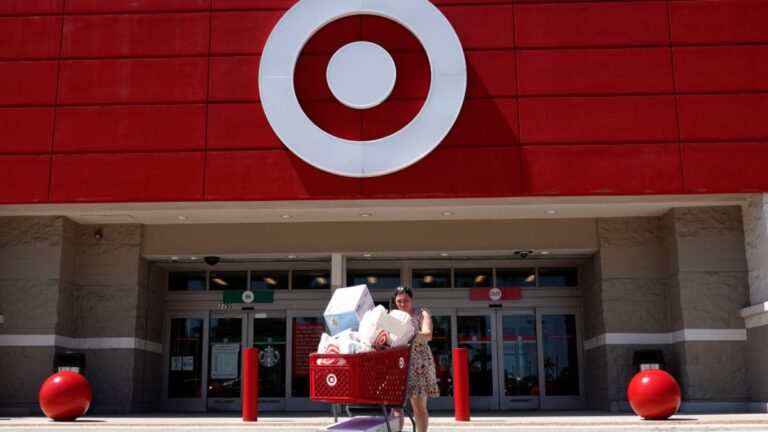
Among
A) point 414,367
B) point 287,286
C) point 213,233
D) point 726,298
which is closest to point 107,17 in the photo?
point 213,233

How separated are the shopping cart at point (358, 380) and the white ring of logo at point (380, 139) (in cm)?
700

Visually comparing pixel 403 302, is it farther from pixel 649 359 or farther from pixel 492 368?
pixel 492 368

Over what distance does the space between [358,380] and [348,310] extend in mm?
712

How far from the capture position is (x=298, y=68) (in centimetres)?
1297

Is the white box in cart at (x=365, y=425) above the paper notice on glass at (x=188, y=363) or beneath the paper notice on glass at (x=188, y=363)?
beneath

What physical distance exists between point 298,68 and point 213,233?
379 centimetres

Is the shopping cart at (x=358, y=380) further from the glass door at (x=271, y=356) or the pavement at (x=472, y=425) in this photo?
the glass door at (x=271, y=356)

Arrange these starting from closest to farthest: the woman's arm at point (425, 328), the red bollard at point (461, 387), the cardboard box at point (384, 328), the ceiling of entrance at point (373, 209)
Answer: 1. the cardboard box at point (384, 328)
2. the woman's arm at point (425, 328)
3. the red bollard at point (461, 387)
4. the ceiling of entrance at point (373, 209)

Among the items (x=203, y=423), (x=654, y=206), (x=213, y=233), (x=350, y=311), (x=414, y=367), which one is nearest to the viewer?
(x=350, y=311)

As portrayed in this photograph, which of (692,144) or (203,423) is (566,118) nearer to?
(692,144)

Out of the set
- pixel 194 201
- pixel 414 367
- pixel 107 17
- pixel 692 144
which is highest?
pixel 107 17

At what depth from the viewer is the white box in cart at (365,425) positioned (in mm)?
5500

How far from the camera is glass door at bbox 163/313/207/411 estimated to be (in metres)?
15.6

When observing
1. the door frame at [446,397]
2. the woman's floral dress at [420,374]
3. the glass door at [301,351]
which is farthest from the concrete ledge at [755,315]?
the woman's floral dress at [420,374]
